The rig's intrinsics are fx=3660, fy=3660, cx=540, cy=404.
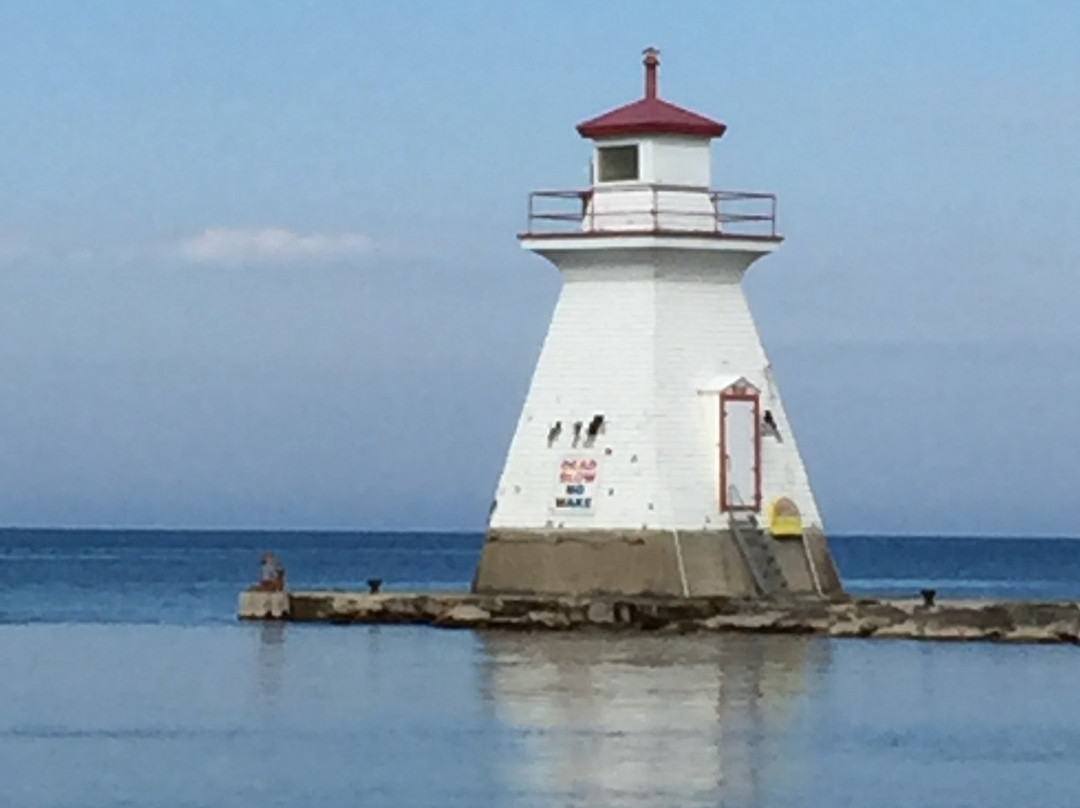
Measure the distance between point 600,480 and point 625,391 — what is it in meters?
1.01

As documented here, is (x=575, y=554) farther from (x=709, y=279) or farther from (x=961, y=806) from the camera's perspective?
(x=961, y=806)

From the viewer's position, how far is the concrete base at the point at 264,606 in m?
44.8

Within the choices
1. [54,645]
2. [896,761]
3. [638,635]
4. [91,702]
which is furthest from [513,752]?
[54,645]

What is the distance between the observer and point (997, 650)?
1569 inches

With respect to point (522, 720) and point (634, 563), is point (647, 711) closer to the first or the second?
point (522, 720)

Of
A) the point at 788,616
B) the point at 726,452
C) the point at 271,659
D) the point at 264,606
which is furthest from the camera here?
the point at 264,606

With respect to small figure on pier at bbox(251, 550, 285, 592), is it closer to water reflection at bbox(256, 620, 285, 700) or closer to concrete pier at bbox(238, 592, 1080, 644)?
water reflection at bbox(256, 620, 285, 700)

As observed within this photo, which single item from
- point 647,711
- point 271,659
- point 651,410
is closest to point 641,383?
point 651,410

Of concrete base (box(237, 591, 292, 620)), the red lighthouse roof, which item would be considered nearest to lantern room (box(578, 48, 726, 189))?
the red lighthouse roof

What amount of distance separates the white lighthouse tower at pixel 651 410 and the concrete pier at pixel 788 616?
32 centimetres

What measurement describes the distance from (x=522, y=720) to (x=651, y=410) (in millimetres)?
7708

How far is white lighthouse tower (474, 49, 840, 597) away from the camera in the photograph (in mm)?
39906

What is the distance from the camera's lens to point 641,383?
131 feet

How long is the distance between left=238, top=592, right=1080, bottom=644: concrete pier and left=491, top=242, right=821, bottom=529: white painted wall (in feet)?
3.00
